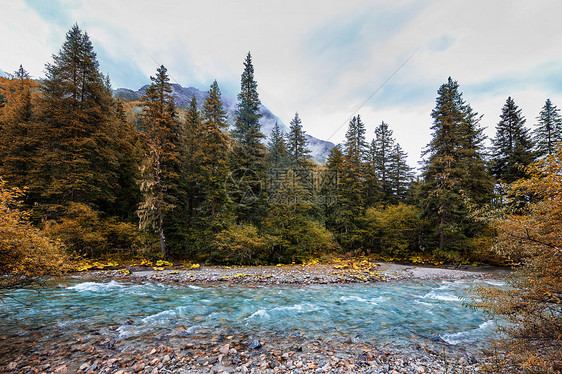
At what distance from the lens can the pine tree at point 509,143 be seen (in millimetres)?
20766

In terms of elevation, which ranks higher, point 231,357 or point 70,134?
point 70,134

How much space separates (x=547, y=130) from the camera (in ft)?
66.9

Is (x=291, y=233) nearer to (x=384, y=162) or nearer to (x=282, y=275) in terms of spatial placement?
(x=282, y=275)

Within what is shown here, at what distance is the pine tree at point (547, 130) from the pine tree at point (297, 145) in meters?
22.9

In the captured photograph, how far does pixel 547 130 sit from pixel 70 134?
4421cm

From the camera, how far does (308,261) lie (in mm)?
19062

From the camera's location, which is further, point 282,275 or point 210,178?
point 210,178

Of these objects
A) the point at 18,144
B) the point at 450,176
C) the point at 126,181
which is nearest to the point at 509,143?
the point at 450,176

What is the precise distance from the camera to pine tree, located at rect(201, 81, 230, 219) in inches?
683

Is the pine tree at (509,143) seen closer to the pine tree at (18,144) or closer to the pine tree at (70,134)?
the pine tree at (70,134)

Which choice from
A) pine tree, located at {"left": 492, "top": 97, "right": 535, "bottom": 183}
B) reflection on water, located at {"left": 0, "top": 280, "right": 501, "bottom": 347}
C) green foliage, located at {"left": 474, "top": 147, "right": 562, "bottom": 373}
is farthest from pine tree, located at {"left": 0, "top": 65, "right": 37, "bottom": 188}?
pine tree, located at {"left": 492, "top": 97, "right": 535, "bottom": 183}

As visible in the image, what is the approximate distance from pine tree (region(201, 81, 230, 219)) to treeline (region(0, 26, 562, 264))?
0.12m

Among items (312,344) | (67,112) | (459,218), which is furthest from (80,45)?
(459,218)

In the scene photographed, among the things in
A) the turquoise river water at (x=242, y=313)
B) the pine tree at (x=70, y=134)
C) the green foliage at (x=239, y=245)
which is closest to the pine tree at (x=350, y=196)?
the green foliage at (x=239, y=245)
